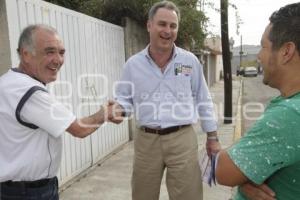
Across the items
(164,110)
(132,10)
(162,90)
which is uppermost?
(132,10)

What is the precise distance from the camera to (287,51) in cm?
157

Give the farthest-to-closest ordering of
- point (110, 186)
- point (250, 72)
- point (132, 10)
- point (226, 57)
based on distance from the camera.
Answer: point (250, 72) < point (226, 57) < point (132, 10) < point (110, 186)

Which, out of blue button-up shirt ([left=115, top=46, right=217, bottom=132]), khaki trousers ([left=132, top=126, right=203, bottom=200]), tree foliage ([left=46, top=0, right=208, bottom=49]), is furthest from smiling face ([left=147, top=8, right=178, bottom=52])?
tree foliage ([left=46, top=0, right=208, bottom=49])

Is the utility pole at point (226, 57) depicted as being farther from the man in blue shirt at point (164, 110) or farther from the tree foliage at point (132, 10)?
the man in blue shirt at point (164, 110)

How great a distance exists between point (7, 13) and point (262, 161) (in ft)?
10.6

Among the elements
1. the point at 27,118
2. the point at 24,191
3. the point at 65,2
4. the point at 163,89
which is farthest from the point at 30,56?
the point at 65,2

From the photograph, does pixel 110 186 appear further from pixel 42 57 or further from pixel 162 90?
pixel 42 57

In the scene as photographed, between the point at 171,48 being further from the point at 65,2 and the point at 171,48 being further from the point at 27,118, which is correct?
the point at 65,2

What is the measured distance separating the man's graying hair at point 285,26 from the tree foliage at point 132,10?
6196mm

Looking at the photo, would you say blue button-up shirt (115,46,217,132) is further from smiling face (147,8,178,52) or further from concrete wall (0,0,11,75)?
concrete wall (0,0,11,75)

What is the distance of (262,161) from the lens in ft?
4.95

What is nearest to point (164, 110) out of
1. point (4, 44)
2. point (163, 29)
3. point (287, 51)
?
point (163, 29)

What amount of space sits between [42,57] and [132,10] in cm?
560

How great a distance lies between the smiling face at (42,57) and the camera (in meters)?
2.49
